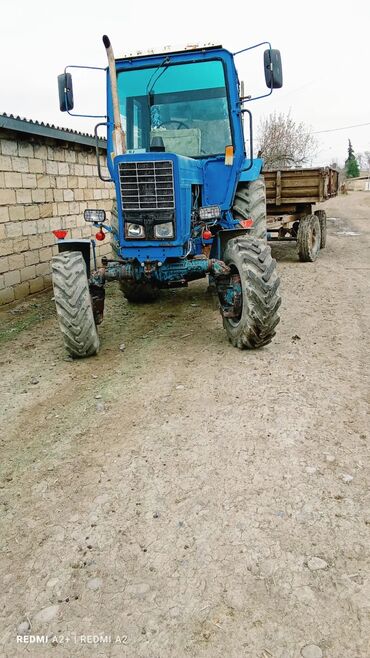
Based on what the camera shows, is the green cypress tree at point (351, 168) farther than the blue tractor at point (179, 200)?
Yes

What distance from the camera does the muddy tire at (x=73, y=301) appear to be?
4.60m

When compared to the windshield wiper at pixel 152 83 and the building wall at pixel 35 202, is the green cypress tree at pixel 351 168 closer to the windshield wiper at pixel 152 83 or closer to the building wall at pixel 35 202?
the building wall at pixel 35 202

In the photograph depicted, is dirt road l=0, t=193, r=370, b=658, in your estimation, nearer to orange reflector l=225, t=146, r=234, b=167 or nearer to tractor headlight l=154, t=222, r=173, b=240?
tractor headlight l=154, t=222, r=173, b=240

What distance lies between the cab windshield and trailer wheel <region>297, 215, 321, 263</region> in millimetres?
4242

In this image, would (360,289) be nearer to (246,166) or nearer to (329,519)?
(246,166)

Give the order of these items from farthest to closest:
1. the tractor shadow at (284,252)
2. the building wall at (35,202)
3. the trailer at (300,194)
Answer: the tractor shadow at (284,252), the trailer at (300,194), the building wall at (35,202)

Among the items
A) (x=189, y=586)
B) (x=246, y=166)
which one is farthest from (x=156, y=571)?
(x=246, y=166)

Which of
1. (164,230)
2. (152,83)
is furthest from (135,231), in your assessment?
(152,83)

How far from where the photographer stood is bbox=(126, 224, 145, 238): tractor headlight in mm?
4777

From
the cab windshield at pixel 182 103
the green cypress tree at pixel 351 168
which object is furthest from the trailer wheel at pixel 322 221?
the green cypress tree at pixel 351 168

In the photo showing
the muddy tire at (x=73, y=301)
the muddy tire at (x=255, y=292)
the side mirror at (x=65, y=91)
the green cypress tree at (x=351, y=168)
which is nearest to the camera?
the muddy tire at (x=255, y=292)

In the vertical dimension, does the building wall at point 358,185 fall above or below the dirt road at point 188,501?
above

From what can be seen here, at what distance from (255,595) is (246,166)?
17.1 ft

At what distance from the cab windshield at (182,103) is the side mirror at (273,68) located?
0.73 meters
